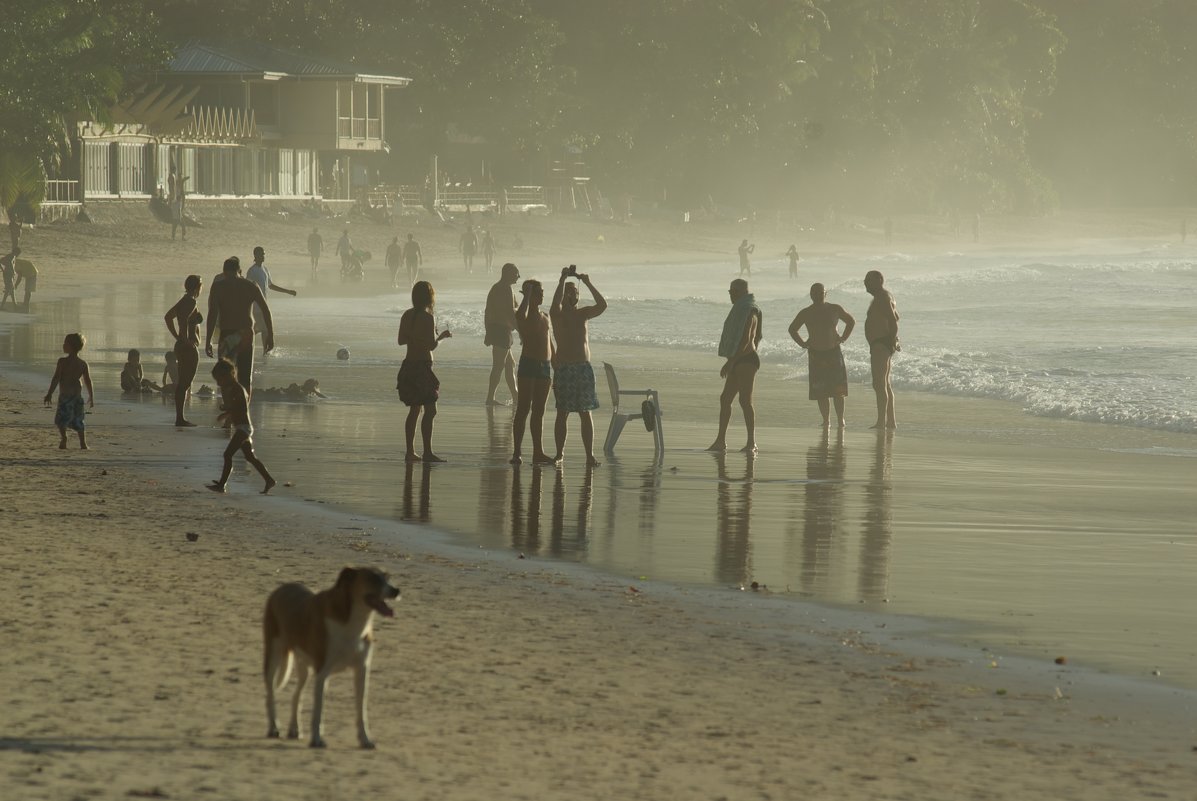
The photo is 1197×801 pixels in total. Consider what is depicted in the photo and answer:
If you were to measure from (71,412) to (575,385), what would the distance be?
390cm

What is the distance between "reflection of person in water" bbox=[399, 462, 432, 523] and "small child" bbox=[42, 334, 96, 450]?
254 centimetres

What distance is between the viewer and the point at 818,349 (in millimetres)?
16312

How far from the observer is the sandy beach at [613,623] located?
5793mm

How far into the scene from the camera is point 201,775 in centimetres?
546

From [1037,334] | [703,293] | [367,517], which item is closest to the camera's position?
[367,517]

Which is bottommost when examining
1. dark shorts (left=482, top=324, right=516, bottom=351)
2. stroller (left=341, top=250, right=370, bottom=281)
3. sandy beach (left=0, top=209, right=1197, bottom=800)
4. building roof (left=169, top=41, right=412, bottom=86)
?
sandy beach (left=0, top=209, right=1197, bottom=800)

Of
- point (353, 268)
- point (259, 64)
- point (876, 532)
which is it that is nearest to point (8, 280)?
point (353, 268)

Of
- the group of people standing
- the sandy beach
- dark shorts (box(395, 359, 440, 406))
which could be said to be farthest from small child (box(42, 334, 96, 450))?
the group of people standing

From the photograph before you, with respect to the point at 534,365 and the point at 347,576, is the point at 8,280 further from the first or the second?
the point at 347,576

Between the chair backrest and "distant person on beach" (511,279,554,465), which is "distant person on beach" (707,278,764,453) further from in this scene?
"distant person on beach" (511,279,554,465)

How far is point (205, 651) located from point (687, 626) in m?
2.22

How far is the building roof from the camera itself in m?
63.3

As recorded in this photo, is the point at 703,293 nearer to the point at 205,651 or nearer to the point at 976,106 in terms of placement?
the point at 205,651

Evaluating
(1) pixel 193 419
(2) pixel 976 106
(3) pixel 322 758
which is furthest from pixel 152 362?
(2) pixel 976 106
